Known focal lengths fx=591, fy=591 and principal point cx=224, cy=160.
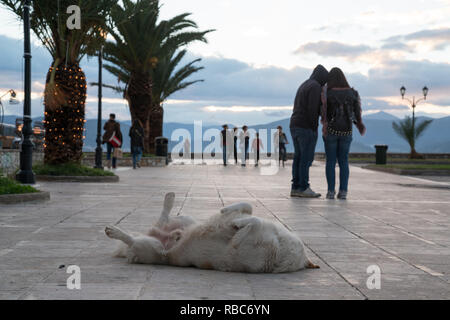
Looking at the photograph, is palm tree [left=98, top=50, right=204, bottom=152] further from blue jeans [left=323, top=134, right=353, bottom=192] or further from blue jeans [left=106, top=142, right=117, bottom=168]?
blue jeans [left=323, top=134, right=353, bottom=192]

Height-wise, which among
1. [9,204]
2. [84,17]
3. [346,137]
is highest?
[84,17]

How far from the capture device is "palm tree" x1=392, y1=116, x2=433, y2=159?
44.6 metres

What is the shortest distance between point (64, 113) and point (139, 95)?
14.4 meters

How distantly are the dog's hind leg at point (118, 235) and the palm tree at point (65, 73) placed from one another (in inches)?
466

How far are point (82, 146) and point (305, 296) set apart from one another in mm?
13793

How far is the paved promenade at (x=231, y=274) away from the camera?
12.1 feet

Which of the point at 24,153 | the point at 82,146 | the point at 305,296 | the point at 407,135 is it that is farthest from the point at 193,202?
the point at 407,135

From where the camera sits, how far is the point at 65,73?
15.9 m

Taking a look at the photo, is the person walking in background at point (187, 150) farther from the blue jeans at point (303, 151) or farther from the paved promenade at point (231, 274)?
the paved promenade at point (231, 274)

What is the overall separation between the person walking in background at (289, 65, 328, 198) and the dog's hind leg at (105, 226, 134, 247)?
7039mm

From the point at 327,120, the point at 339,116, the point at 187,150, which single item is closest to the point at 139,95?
the point at 187,150

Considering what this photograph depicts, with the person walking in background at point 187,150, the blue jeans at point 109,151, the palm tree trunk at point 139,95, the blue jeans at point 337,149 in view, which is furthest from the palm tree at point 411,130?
the blue jeans at point 337,149
